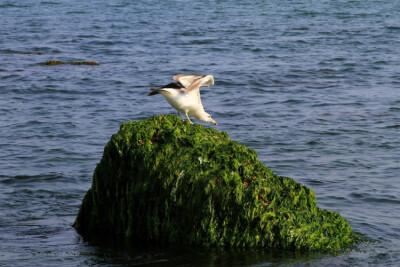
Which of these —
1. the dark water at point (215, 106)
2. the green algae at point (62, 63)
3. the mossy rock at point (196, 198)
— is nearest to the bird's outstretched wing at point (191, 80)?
the mossy rock at point (196, 198)

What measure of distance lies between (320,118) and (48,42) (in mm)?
11930

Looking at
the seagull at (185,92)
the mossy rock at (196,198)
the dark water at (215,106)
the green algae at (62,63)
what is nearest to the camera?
the mossy rock at (196,198)

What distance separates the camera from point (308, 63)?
17.2 meters

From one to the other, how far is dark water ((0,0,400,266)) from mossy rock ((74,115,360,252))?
177 mm

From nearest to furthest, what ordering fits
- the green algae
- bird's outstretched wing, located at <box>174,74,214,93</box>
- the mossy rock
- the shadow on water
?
the shadow on water < the mossy rock < bird's outstretched wing, located at <box>174,74,214,93</box> < the green algae

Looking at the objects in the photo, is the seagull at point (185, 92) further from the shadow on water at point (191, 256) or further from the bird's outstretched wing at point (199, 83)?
the shadow on water at point (191, 256)

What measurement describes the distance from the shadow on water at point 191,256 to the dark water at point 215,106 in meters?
0.02

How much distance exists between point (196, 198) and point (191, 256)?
52 cm

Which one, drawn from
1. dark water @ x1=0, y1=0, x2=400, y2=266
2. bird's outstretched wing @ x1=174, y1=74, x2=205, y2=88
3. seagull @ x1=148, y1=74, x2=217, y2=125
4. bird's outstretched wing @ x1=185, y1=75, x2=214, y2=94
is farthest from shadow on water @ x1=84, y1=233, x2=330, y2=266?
bird's outstretched wing @ x1=174, y1=74, x2=205, y2=88

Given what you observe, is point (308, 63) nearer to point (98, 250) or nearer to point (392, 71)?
point (392, 71)

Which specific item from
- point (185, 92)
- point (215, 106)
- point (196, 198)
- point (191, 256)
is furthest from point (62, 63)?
point (191, 256)

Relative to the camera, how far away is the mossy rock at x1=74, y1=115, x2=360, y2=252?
5621mm

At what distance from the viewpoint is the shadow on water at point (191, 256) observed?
5.43 meters

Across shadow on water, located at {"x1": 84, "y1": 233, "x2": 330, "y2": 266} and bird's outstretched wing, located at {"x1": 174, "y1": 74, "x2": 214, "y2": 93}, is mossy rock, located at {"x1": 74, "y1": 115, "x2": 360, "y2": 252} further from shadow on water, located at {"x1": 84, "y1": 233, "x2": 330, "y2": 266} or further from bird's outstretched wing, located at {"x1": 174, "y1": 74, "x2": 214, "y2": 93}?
bird's outstretched wing, located at {"x1": 174, "y1": 74, "x2": 214, "y2": 93}
